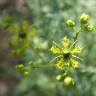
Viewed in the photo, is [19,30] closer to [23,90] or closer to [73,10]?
[73,10]

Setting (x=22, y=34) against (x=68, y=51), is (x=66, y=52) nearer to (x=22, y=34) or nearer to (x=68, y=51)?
(x=68, y=51)

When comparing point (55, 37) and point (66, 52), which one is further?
point (55, 37)

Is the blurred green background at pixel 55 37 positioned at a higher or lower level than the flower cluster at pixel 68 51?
higher

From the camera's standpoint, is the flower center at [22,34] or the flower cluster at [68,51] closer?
the flower cluster at [68,51]

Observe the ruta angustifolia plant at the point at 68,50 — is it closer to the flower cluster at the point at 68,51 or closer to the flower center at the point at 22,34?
the flower cluster at the point at 68,51

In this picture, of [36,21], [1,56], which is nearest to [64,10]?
[36,21]

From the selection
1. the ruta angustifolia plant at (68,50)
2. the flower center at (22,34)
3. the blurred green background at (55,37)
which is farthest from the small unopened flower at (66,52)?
the flower center at (22,34)

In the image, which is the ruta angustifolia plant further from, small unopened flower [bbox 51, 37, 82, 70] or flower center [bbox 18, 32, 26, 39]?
flower center [bbox 18, 32, 26, 39]

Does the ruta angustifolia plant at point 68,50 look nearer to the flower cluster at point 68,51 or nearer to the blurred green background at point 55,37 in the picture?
the flower cluster at point 68,51

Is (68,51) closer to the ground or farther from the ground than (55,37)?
closer to the ground

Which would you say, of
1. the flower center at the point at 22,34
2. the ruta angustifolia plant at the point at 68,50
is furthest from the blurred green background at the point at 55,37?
the ruta angustifolia plant at the point at 68,50

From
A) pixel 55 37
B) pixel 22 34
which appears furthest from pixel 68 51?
pixel 22 34
